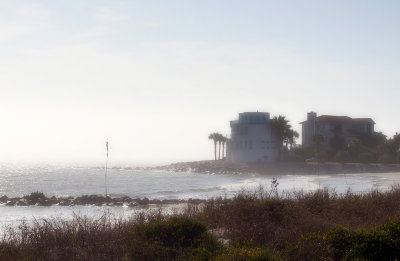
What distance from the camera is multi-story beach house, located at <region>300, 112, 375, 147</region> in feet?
285

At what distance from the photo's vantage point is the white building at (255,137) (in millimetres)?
85500

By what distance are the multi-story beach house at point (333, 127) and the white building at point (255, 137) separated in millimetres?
8014

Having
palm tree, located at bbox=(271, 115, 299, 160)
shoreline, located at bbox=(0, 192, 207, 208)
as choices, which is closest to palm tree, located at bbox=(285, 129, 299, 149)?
palm tree, located at bbox=(271, 115, 299, 160)

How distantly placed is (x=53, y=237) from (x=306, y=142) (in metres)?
85.1

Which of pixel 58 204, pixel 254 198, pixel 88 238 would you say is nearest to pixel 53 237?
pixel 88 238

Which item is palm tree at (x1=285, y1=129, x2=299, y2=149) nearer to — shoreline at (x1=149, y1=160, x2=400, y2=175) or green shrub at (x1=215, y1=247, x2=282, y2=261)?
shoreline at (x1=149, y1=160, x2=400, y2=175)

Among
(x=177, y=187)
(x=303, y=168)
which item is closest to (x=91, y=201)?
(x=177, y=187)

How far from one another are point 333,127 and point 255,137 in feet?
53.1

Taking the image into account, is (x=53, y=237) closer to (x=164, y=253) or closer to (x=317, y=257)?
(x=164, y=253)

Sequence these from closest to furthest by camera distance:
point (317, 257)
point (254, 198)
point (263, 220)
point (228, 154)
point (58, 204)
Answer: point (317, 257) < point (263, 220) < point (254, 198) < point (58, 204) < point (228, 154)

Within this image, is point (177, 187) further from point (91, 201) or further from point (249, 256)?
point (249, 256)

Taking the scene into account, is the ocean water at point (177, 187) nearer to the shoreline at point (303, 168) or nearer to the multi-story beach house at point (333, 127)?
the shoreline at point (303, 168)

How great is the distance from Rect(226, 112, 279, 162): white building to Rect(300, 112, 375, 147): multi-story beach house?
26.3ft

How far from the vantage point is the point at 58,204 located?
4059 centimetres
